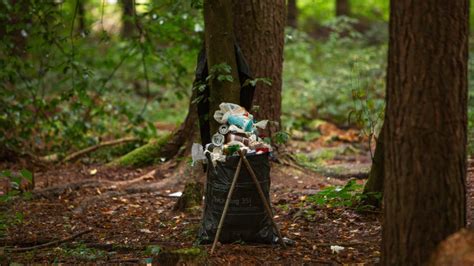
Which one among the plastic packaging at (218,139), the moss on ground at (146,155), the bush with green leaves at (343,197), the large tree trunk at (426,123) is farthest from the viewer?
the moss on ground at (146,155)

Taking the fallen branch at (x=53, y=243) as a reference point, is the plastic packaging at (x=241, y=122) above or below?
above

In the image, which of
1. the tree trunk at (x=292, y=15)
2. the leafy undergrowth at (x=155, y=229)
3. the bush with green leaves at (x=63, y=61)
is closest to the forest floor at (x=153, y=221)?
the leafy undergrowth at (x=155, y=229)

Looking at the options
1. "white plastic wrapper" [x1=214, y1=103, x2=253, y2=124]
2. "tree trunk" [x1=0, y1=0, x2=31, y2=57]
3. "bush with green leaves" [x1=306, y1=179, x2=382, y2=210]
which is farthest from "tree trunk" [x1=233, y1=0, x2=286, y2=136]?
"tree trunk" [x1=0, y1=0, x2=31, y2=57]

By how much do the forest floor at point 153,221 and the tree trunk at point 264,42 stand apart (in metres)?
1.02

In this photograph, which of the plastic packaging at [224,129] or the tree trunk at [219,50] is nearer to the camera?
the plastic packaging at [224,129]

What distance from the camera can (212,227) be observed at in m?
5.26

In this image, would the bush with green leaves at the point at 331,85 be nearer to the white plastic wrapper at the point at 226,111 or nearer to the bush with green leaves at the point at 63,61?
the bush with green leaves at the point at 63,61

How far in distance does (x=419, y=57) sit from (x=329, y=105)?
10.5 metres

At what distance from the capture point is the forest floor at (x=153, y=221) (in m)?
5.03

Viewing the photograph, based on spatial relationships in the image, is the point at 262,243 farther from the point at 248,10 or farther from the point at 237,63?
the point at 248,10

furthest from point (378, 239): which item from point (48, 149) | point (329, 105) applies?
point (329, 105)

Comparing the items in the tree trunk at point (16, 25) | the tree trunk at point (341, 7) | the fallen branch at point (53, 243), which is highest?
the tree trunk at point (341, 7)

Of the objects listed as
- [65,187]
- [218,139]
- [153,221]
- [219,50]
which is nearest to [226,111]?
[218,139]

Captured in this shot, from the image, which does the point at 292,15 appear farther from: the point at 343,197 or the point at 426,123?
the point at 426,123
